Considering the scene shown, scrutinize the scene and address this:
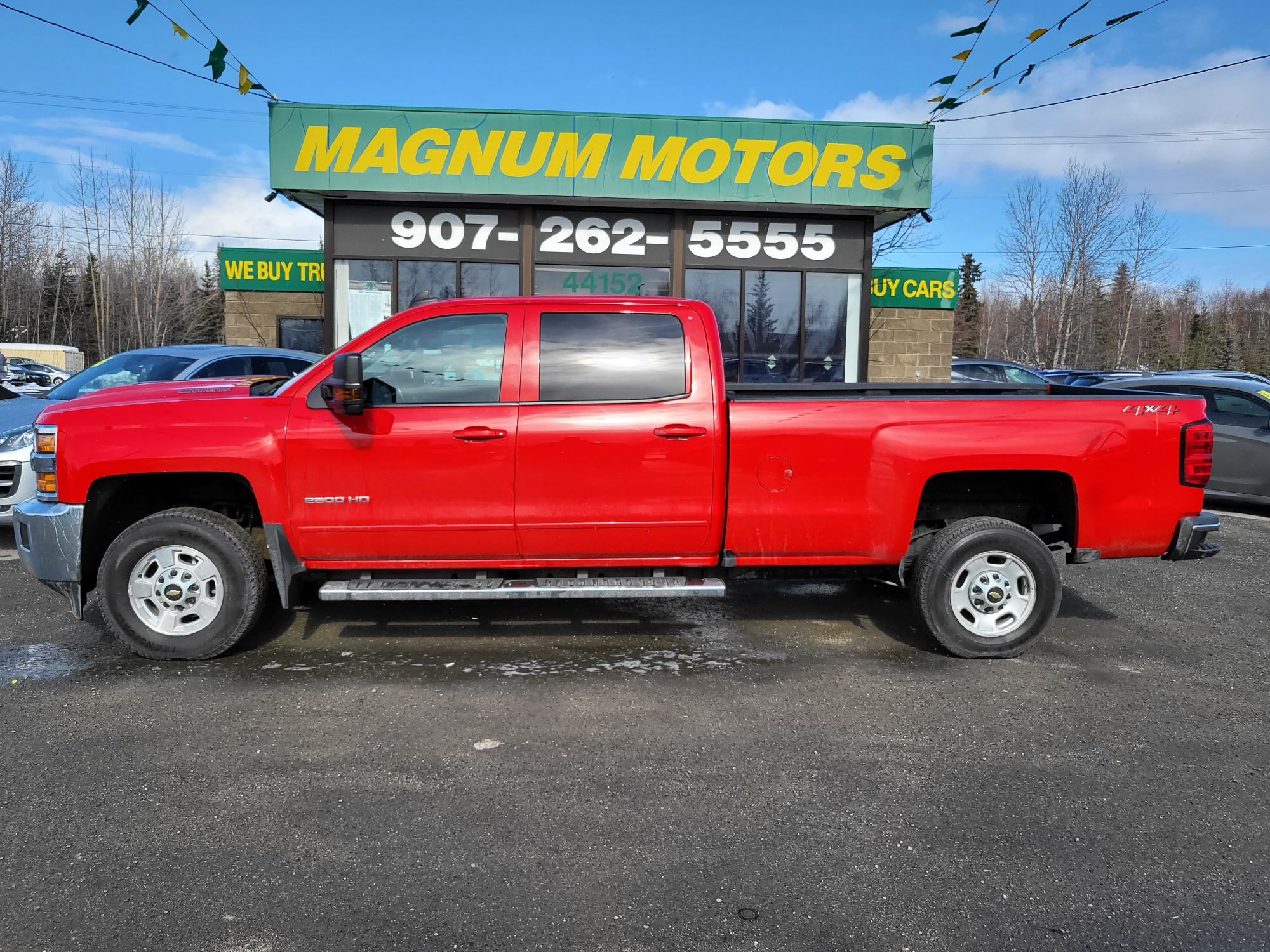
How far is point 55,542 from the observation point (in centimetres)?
489

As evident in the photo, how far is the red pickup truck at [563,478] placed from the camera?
487 centimetres

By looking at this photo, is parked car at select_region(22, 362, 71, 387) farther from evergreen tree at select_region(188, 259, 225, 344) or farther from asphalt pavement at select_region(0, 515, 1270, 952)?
asphalt pavement at select_region(0, 515, 1270, 952)

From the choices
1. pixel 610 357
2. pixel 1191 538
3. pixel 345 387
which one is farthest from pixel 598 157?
pixel 1191 538

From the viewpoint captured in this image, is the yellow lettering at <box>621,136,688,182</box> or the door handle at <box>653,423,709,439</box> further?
the yellow lettering at <box>621,136,688,182</box>

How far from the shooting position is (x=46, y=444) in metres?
4.94

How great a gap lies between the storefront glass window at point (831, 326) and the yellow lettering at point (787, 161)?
5.26 ft

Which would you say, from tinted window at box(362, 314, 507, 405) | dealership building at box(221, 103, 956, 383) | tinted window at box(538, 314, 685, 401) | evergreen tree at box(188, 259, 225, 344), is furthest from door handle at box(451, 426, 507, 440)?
evergreen tree at box(188, 259, 225, 344)

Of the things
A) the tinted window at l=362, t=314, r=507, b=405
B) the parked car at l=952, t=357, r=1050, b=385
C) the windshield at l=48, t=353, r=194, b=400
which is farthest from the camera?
the parked car at l=952, t=357, r=1050, b=385

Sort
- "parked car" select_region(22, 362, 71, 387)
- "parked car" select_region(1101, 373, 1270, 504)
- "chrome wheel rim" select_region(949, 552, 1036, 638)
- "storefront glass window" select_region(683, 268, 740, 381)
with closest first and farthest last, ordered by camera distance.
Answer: "chrome wheel rim" select_region(949, 552, 1036, 638)
"parked car" select_region(1101, 373, 1270, 504)
"storefront glass window" select_region(683, 268, 740, 381)
"parked car" select_region(22, 362, 71, 387)

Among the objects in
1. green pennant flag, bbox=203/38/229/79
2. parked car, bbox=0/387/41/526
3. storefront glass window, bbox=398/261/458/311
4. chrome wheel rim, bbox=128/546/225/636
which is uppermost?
green pennant flag, bbox=203/38/229/79

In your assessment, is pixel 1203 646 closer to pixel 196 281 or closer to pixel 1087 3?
pixel 1087 3

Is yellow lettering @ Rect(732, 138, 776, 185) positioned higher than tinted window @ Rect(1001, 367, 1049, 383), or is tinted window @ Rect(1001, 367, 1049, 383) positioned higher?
yellow lettering @ Rect(732, 138, 776, 185)

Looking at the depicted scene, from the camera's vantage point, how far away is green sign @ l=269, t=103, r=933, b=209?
13500 mm

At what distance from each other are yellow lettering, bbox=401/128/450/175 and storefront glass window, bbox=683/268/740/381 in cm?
419
